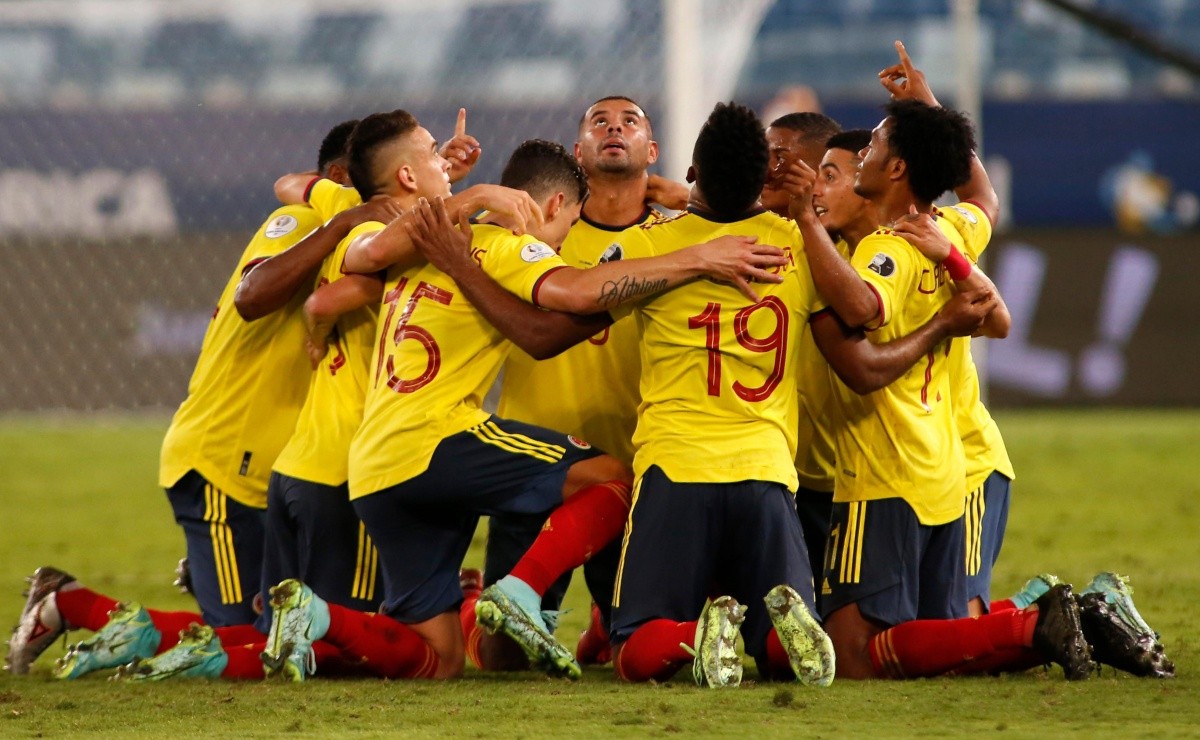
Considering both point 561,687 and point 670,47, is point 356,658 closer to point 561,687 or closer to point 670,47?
point 561,687

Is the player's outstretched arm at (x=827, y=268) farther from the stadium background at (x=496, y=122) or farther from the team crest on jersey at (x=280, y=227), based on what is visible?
the stadium background at (x=496, y=122)

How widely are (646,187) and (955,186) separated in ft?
3.86

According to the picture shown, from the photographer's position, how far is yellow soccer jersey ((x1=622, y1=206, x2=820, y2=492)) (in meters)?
4.88

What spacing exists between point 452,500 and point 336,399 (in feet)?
2.19

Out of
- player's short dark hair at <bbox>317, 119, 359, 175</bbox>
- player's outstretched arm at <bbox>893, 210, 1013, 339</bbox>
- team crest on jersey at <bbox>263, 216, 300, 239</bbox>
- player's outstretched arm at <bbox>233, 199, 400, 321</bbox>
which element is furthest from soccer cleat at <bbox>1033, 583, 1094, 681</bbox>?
player's short dark hair at <bbox>317, 119, 359, 175</bbox>

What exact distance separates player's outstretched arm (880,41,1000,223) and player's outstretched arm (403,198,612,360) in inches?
56.6

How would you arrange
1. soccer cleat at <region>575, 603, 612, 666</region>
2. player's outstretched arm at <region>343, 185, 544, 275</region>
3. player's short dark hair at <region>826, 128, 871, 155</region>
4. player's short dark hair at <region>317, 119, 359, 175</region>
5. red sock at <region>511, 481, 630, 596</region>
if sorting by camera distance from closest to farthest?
red sock at <region>511, 481, 630, 596</region>
player's outstretched arm at <region>343, 185, 544, 275</region>
player's short dark hair at <region>826, 128, 871, 155</region>
soccer cleat at <region>575, 603, 612, 666</region>
player's short dark hair at <region>317, 119, 359, 175</region>

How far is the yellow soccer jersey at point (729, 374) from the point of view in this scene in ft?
16.0

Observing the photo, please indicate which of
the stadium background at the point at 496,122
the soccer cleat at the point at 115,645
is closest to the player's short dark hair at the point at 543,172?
the soccer cleat at the point at 115,645

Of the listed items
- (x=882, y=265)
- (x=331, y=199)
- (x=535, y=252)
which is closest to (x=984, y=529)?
(x=882, y=265)

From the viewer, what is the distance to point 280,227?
5.86m

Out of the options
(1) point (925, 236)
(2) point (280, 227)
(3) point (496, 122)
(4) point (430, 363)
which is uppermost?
(3) point (496, 122)

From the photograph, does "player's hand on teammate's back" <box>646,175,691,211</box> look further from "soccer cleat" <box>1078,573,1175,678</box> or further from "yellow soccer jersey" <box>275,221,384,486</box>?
"soccer cleat" <box>1078,573,1175,678</box>

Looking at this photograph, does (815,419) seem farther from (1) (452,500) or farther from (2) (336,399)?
(2) (336,399)
